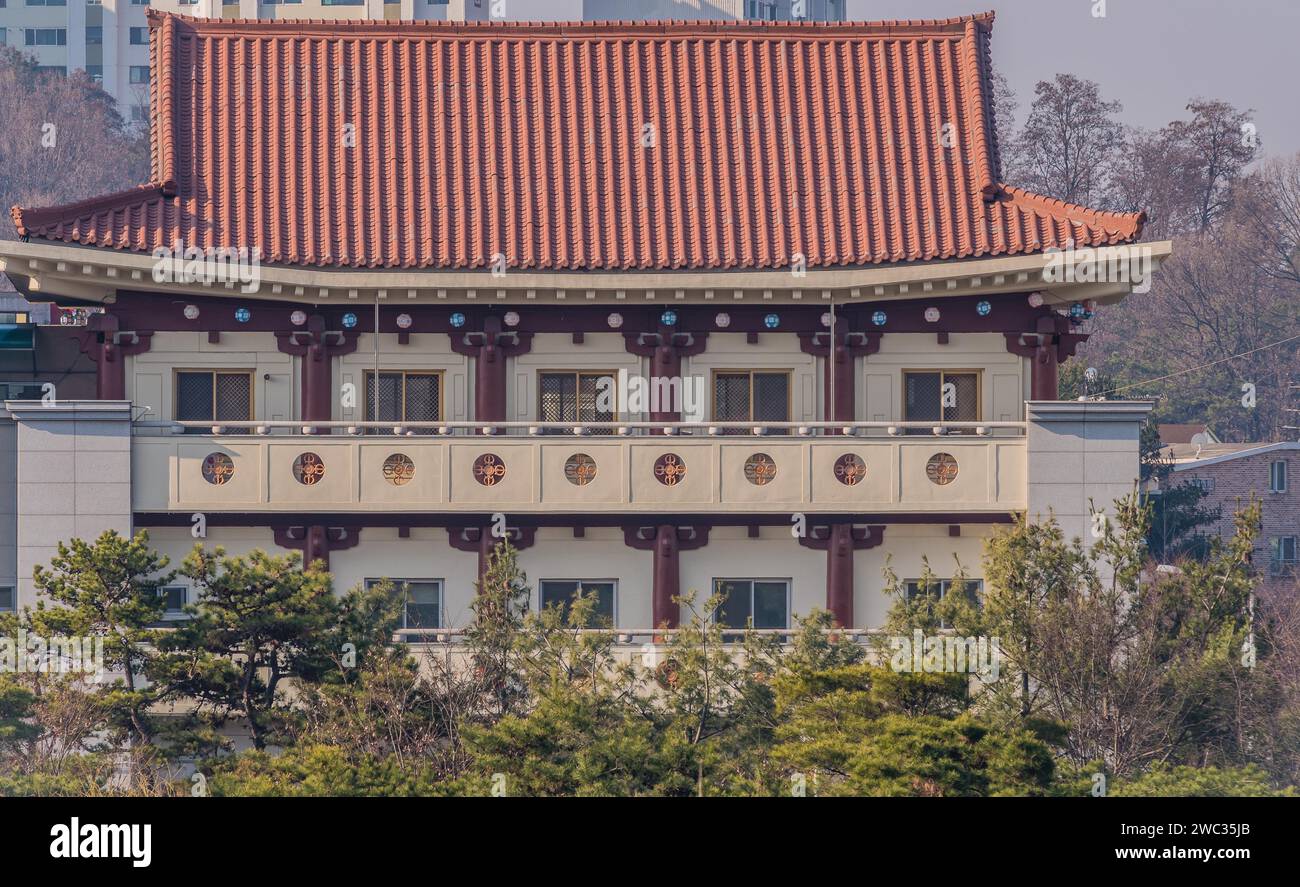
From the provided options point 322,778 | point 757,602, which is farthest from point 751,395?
point 322,778

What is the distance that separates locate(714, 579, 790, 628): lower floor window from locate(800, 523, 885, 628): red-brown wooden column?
79 centimetres

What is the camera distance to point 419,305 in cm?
3366

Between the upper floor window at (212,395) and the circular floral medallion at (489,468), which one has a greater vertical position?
the upper floor window at (212,395)

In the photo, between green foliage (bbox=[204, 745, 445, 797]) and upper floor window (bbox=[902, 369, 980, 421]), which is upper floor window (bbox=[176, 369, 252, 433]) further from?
upper floor window (bbox=[902, 369, 980, 421])

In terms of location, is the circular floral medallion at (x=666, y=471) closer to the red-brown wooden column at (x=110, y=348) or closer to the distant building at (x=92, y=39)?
the red-brown wooden column at (x=110, y=348)

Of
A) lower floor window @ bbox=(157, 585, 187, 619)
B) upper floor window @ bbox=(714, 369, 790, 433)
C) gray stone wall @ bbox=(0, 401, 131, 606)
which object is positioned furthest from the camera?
upper floor window @ bbox=(714, 369, 790, 433)

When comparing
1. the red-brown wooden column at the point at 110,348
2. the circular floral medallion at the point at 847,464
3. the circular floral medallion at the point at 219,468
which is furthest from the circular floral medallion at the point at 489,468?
the red-brown wooden column at the point at 110,348

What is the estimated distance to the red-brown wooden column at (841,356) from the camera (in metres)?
33.9

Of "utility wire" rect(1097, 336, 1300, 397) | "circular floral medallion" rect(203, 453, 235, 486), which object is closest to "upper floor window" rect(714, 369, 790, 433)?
"circular floral medallion" rect(203, 453, 235, 486)

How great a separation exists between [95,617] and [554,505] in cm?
791

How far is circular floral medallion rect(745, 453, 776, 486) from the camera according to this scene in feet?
106

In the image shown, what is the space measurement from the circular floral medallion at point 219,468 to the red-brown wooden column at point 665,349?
22.6 feet

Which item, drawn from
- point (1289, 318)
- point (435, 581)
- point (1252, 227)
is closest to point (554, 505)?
point (435, 581)

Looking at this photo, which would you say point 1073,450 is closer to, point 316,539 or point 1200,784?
point 1200,784
